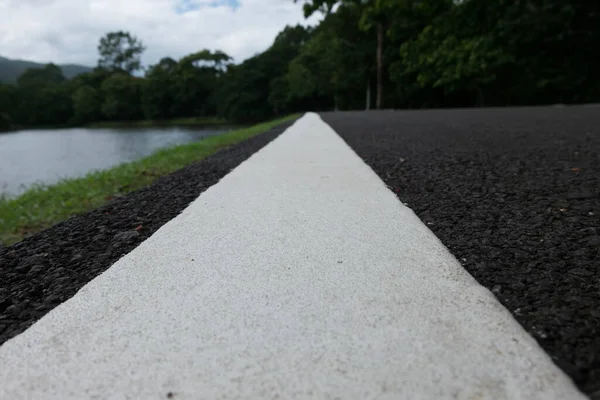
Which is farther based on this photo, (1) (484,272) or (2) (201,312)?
(1) (484,272)

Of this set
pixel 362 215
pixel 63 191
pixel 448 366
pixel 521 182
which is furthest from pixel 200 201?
pixel 63 191

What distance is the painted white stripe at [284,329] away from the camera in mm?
1095

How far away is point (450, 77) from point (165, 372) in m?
26.2

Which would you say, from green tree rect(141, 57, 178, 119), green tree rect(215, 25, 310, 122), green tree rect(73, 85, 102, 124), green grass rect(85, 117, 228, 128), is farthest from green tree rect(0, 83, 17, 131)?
green tree rect(215, 25, 310, 122)

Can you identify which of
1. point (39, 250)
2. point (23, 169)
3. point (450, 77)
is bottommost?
point (23, 169)

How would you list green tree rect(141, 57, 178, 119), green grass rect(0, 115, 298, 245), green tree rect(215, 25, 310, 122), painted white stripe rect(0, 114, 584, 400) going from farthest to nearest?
green tree rect(141, 57, 178, 119) → green tree rect(215, 25, 310, 122) → green grass rect(0, 115, 298, 245) → painted white stripe rect(0, 114, 584, 400)

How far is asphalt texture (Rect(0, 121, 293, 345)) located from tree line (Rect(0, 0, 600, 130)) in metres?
6.42

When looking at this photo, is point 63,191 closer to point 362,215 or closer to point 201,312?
point 362,215

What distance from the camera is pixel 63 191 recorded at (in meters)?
5.23

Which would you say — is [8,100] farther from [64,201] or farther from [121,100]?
[64,201]

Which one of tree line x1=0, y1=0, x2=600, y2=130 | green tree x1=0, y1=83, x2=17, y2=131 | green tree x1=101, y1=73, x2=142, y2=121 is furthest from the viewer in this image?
green tree x1=101, y1=73, x2=142, y2=121

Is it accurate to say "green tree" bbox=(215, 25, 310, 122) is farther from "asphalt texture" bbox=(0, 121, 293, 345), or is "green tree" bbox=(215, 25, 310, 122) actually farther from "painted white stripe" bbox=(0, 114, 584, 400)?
"painted white stripe" bbox=(0, 114, 584, 400)

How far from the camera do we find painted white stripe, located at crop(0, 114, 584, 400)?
109 centimetres

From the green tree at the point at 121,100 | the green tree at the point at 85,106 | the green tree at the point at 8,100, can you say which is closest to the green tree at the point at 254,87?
the green tree at the point at 121,100
